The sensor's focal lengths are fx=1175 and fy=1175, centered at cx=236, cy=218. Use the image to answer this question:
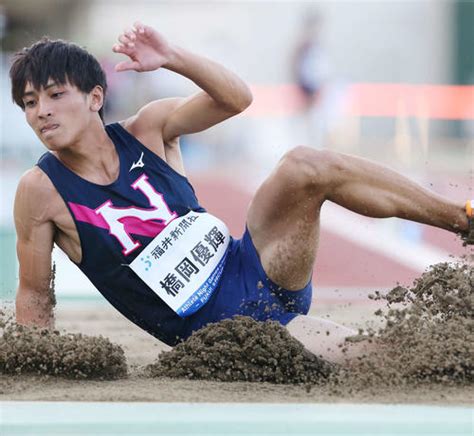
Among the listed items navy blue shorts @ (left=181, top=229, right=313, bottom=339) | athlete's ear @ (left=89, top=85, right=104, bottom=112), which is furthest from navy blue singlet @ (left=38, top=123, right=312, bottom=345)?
athlete's ear @ (left=89, top=85, right=104, bottom=112)

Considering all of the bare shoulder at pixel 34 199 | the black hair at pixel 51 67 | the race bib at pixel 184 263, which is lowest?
the race bib at pixel 184 263

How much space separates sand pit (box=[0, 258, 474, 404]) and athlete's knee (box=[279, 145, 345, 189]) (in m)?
0.47

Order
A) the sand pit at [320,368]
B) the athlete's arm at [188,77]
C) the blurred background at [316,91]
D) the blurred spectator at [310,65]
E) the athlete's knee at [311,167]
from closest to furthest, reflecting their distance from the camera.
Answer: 1. the sand pit at [320,368]
2. the athlete's knee at [311,167]
3. the athlete's arm at [188,77]
4. the blurred background at [316,91]
5. the blurred spectator at [310,65]

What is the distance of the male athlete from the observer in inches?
155

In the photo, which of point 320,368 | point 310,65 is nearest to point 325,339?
point 320,368

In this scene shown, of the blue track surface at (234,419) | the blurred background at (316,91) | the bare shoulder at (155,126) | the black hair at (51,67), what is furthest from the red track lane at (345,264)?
the blue track surface at (234,419)

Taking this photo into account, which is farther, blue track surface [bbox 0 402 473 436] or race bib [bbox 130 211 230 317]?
race bib [bbox 130 211 230 317]

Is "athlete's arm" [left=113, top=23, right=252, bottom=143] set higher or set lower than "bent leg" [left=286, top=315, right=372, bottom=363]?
higher

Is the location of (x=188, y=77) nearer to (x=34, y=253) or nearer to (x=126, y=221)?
(x=126, y=221)

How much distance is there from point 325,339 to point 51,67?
1.32m

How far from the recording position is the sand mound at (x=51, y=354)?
3.86 m

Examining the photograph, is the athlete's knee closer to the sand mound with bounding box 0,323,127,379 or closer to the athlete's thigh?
the athlete's thigh

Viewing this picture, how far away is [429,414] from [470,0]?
1939 centimetres

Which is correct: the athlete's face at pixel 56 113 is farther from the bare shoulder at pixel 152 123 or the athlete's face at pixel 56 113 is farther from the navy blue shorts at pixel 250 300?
the navy blue shorts at pixel 250 300
